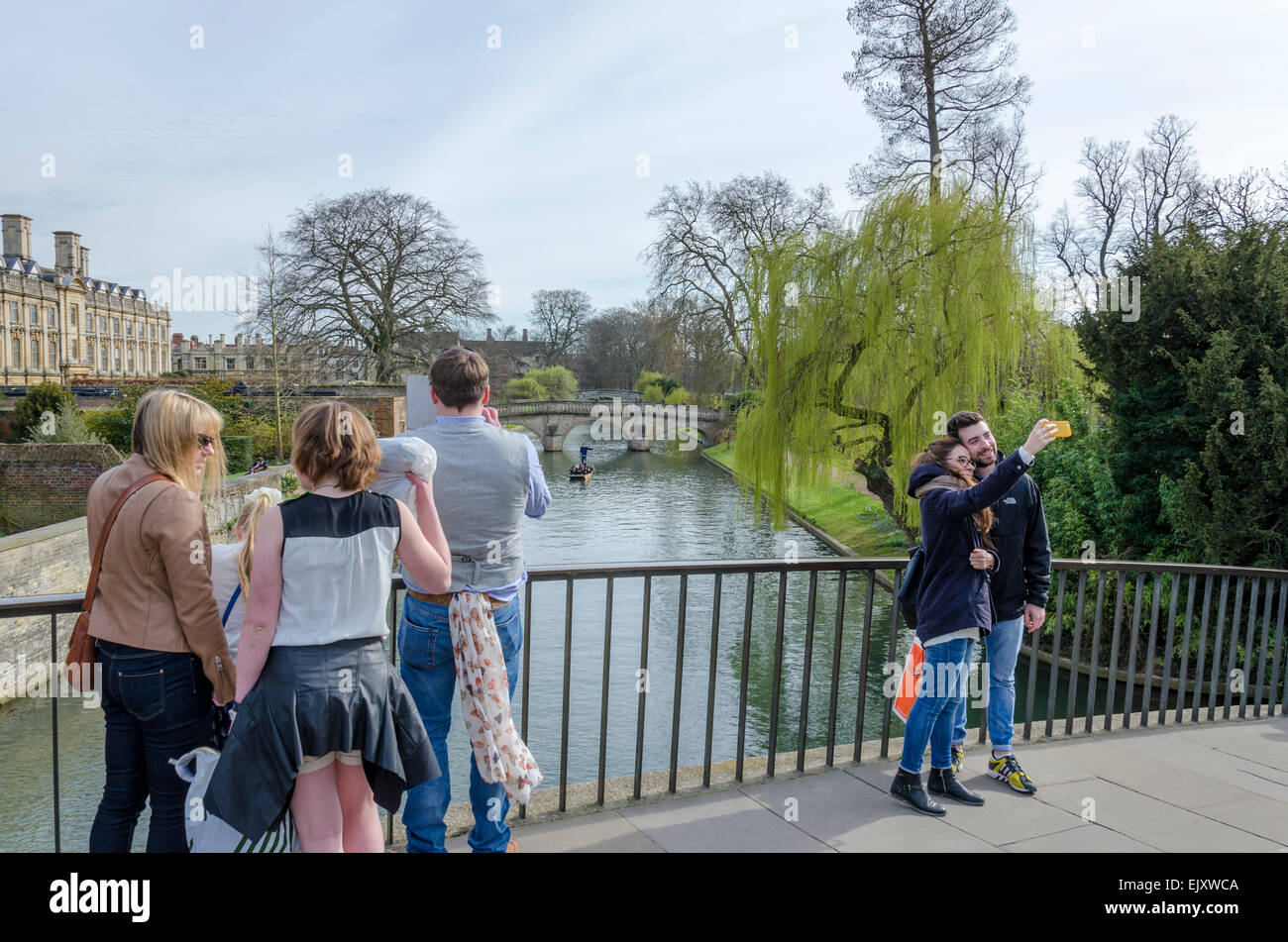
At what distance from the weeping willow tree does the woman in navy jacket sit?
1044cm

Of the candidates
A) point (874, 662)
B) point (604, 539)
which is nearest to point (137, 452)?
point (874, 662)

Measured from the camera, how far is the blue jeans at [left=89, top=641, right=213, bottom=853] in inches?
105

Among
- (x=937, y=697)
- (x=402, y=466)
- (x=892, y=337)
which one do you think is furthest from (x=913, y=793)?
(x=892, y=337)

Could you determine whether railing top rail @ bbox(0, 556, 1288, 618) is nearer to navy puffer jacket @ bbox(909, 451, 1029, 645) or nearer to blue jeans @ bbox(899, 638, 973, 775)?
navy puffer jacket @ bbox(909, 451, 1029, 645)

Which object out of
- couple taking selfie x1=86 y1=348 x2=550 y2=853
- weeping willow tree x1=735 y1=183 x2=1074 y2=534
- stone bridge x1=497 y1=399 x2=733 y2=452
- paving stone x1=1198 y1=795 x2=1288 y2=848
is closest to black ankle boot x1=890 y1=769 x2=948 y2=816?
paving stone x1=1198 y1=795 x2=1288 y2=848

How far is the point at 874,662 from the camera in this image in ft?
51.2

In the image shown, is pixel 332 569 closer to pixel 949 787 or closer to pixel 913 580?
pixel 913 580

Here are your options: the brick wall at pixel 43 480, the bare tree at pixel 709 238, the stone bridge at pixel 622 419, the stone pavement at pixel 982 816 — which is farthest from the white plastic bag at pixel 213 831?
the stone bridge at pixel 622 419

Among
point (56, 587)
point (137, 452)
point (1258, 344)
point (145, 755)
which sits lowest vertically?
point (56, 587)

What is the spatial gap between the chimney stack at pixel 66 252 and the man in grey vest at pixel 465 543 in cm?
7205

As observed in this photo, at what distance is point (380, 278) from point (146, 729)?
41.7 meters

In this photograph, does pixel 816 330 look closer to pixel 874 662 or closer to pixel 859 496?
pixel 874 662

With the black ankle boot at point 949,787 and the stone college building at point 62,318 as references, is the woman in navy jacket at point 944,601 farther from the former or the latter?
the stone college building at point 62,318
